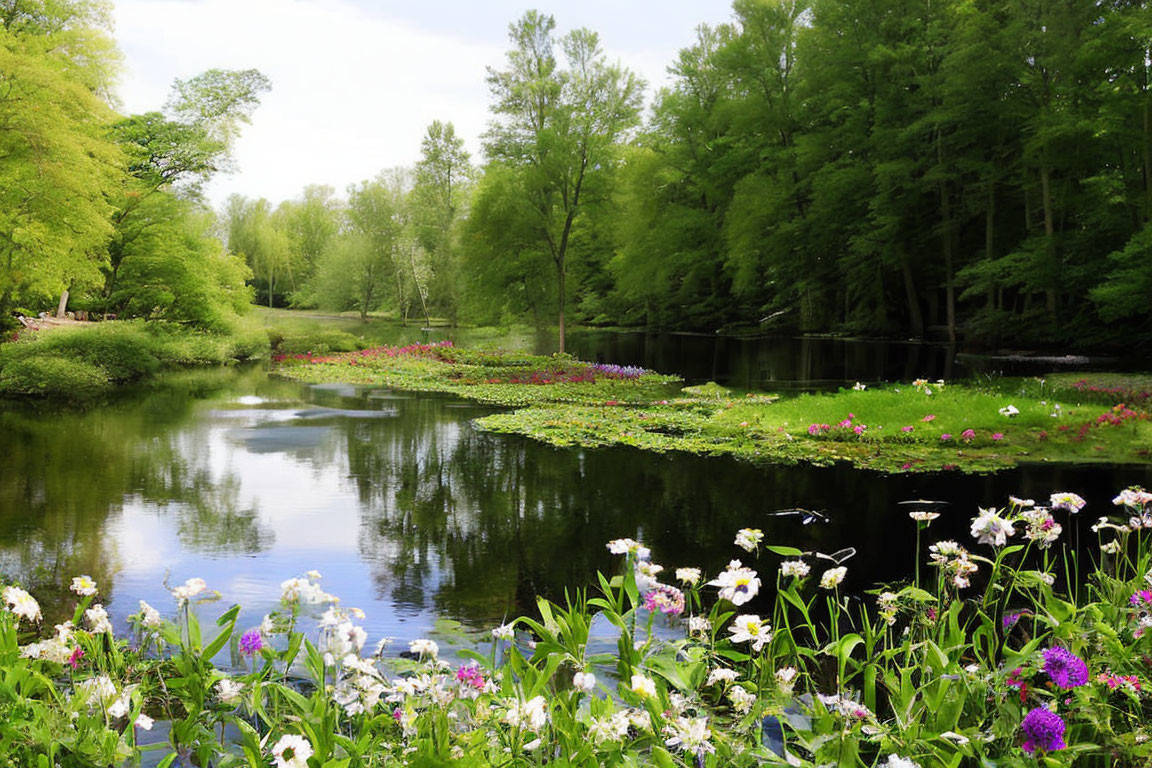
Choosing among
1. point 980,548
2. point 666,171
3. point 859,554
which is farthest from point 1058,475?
point 666,171

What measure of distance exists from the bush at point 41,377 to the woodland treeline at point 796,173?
6.46 feet

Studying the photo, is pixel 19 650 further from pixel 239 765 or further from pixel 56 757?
pixel 239 765

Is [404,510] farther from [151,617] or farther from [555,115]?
[555,115]

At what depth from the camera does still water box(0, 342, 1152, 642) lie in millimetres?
6457

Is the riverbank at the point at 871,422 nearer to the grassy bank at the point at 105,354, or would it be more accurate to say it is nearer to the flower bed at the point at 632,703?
the flower bed at the point at 632,703

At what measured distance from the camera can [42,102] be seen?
1859cm

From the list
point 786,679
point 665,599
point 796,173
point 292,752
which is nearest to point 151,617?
point 292,752

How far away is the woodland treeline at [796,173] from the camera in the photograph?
24.0m

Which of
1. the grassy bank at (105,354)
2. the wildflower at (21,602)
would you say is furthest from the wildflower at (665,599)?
the grassy bank at (105,354)

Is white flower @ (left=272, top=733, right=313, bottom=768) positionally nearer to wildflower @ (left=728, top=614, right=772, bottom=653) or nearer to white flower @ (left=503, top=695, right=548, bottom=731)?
white flower @ (left=503, top=695, right=548, bottom=731)

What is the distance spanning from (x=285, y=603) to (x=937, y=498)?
7.99 meters

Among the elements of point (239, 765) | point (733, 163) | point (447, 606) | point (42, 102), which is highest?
point (733, 163)

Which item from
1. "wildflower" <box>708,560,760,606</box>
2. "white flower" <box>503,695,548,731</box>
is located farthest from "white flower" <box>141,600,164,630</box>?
"wildflower" <box>708,560,760,606</box>

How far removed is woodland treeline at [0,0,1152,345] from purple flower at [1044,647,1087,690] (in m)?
22.0
